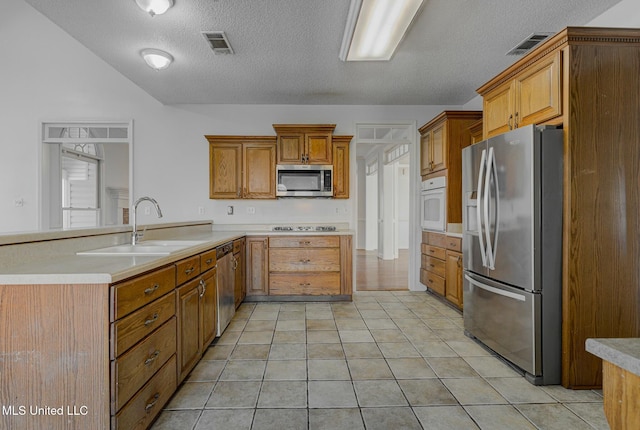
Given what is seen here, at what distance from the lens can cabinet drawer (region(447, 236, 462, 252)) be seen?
3490mm

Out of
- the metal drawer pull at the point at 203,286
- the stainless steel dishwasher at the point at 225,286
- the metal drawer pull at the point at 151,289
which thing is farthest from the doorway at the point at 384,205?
the metal drawer pull at the point at 151,289

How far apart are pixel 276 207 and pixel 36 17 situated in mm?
4237

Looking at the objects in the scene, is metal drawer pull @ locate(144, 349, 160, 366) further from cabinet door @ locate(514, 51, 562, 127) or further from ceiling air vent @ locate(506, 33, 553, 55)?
ceiling air vent @ locate(506, 33, 553, 55)

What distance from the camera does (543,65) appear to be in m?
2.16

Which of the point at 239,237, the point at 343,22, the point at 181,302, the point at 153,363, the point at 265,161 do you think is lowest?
the point at 153,363

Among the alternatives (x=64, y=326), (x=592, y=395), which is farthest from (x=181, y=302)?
(x=592, y=395)

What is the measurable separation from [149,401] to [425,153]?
4076 millimetres

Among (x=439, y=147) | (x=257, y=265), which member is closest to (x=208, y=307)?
(x=257, y=265)

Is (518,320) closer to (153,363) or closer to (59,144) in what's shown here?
(153,363)

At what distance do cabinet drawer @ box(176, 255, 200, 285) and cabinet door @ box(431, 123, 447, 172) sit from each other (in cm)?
301

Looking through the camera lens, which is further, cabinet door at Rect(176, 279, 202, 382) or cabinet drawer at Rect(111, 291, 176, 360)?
cabinet door at Rect(176, 279, 202, 382)

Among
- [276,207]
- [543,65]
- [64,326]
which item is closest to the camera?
[64,326]

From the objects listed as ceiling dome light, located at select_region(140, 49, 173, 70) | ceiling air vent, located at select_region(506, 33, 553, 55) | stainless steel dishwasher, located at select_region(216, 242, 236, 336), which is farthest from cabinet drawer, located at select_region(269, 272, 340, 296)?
ceiling air vent, located at select_region(506, 33, 553, 55)

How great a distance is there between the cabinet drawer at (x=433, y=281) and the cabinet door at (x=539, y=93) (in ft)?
6.95
